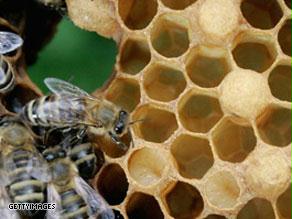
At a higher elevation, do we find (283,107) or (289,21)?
(289,21)

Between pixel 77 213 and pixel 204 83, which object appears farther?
pixel 204 83

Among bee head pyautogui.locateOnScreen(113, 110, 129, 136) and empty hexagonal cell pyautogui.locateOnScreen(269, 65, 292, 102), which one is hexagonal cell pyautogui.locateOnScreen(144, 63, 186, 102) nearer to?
bee head pyautogui.locateOnScreen(113, 110, 129, 136)

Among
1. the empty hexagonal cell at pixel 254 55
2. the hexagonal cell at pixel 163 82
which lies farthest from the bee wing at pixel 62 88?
the empty hexagonal cell at pixel 254 55

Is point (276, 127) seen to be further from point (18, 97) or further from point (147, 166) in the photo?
point (18, 97)

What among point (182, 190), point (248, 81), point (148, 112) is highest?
point (248, 81)

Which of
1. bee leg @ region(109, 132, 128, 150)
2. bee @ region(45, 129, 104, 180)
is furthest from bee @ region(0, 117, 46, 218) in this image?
bee leg @ region(109, 132, 128, 150)

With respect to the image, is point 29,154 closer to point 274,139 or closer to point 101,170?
point 101,170

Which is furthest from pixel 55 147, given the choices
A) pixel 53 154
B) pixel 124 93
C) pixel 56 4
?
pixel 56 4

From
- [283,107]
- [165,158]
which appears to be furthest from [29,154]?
[283,107]
